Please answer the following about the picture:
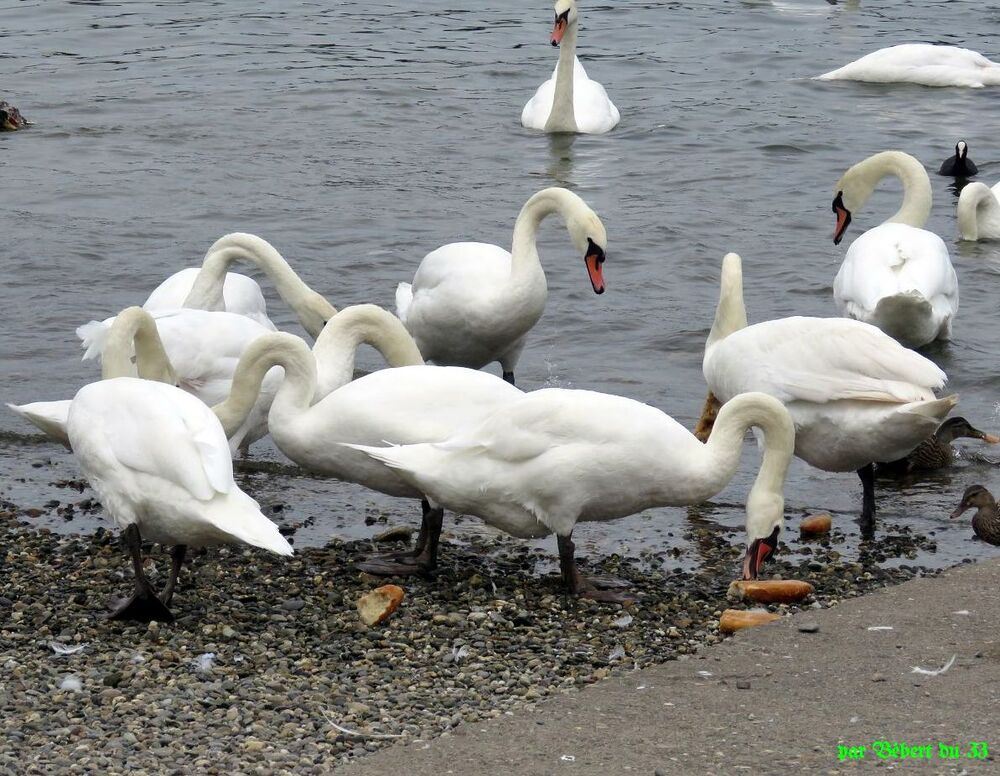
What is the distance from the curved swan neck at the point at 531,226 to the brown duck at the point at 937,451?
7.43 feet

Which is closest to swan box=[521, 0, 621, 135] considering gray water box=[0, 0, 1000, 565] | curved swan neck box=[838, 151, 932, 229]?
gray water box=[0, 0, 1000, 565]

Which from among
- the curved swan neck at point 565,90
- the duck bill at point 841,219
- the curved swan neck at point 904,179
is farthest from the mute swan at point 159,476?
the curved swan neck at point 565,90

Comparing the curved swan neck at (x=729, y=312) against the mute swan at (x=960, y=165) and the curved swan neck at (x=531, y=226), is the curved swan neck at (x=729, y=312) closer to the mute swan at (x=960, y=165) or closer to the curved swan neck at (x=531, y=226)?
the curved swan neck at (x=531, y=226)

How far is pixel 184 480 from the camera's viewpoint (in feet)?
19.3

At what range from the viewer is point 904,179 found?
11.4 meters

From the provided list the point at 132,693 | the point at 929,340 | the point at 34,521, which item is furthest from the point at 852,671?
the point at 929,340

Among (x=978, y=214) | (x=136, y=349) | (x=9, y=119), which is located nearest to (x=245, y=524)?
(x=136, y=349)

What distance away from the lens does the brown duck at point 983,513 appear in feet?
23.7

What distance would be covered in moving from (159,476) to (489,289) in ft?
12.4

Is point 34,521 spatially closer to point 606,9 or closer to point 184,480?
point 184,480

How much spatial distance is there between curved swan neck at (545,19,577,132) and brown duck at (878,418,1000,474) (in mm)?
8802

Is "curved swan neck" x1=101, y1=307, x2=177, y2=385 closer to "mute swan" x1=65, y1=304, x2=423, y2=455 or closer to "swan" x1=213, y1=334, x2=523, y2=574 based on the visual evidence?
"mute swan" x1=65, y1=304, x2=423, y2=455

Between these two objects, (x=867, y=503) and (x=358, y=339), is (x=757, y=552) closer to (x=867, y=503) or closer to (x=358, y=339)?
(x=867, y=503)

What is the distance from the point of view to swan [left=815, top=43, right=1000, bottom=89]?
62.2 feet
